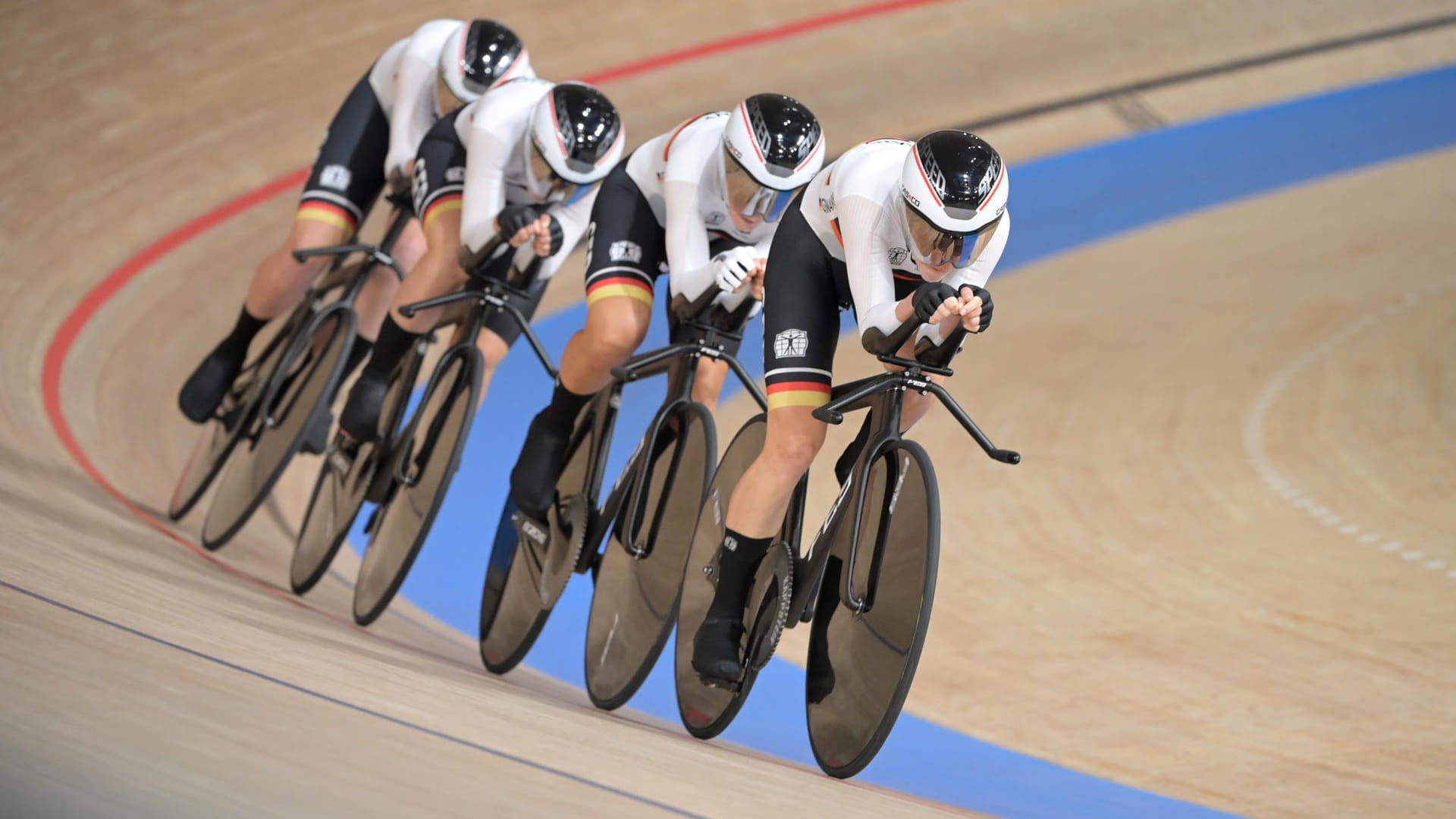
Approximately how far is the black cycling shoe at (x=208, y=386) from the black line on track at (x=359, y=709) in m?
2.44

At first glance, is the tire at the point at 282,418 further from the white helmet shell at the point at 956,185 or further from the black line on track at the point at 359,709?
the white helmet shell at the point at 956,185

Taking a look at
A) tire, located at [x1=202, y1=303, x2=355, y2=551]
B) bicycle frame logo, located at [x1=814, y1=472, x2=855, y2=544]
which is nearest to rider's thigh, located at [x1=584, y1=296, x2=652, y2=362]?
bicycle frame logo, located at [x1=814, y1=472, x2=855, y2=544]

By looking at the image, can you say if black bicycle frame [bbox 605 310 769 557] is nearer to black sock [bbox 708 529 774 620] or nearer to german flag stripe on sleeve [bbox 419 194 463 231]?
black sock [bbox 708 529 774 620]

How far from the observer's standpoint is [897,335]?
9.01ft

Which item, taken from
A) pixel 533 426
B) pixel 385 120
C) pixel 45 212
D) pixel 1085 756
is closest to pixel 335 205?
pixel 385 120

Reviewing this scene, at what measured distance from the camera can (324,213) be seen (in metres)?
4.73

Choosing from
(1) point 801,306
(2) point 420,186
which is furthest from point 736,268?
(2) point 420,186

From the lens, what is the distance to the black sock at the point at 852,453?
3.06 m

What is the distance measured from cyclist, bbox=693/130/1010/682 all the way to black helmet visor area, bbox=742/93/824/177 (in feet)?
0.34

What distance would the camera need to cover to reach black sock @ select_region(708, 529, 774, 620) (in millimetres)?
3121

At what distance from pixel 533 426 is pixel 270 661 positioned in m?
1.46

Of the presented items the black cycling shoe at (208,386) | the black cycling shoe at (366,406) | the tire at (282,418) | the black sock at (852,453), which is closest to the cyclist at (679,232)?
the black sock at (852,453)

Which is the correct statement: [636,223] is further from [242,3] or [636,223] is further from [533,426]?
[242,3]

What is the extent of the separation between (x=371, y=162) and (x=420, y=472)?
131cm
